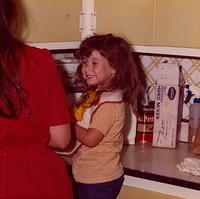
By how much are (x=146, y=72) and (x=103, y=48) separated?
608mm

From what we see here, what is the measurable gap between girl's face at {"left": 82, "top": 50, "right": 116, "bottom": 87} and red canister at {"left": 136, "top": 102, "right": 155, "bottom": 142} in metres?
0.49

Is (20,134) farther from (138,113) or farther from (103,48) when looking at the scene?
(138,113)

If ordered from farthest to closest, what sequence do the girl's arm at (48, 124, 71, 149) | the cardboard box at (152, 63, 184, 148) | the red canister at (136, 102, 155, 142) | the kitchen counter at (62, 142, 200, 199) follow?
the red canister at (136, 102, 155, 142) < the cardboard box at (152, 63, 184, 148) < the kitchen counter at (62, 142, 200, 199) < the girl's arm at (48, 124, 71, 149)

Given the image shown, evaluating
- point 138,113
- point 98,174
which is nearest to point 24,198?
point 98,174

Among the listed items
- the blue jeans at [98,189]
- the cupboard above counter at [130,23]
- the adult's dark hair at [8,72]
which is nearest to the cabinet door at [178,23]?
the cupboard above counter at [130,23]

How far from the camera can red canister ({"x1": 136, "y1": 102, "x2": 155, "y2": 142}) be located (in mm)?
2471

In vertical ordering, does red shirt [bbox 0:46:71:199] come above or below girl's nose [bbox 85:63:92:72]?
below

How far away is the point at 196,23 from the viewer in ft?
6.73

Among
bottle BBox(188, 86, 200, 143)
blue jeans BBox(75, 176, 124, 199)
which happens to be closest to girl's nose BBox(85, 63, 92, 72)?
blue jeans BBox(75, 176, 124, 199)

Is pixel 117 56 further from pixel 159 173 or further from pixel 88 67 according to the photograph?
pixel 159 173

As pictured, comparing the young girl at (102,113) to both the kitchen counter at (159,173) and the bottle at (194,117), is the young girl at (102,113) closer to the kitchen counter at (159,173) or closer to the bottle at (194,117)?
the kitchen counter at (159,173)

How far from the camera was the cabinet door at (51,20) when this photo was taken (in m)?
1.95

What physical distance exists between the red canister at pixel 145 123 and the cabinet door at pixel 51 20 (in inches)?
19.0

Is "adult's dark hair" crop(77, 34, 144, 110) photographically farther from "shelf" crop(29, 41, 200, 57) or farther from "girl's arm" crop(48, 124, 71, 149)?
"girl's arm" crop(48, 124, 71, 149)
